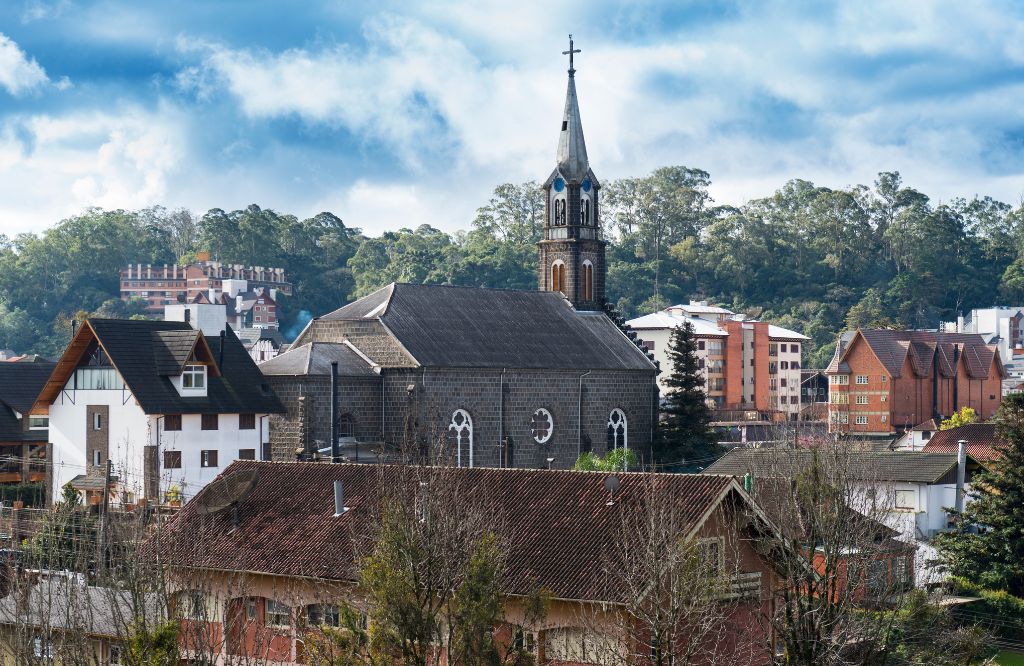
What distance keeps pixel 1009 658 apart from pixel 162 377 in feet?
110

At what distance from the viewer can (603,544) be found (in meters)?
32.7

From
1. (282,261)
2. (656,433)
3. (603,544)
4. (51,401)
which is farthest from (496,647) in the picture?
(282,261)

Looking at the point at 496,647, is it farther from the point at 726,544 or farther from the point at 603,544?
the point at 726,544

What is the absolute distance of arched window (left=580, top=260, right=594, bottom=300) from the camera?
88.4 metres

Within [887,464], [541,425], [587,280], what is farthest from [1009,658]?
[587,280]

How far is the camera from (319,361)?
71125 mm

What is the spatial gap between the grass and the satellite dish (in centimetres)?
1970

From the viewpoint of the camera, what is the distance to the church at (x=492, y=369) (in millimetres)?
70250

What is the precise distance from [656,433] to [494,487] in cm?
4885

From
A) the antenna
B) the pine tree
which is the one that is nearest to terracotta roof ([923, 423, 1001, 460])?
the pine tree

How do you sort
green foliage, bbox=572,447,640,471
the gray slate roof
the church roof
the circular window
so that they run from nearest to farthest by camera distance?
the gray slate roof
green foliage, bbox=572,447,640,471
the church roof
the circular window

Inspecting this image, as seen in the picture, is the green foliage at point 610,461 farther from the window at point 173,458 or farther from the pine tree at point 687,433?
the window at point 173,458

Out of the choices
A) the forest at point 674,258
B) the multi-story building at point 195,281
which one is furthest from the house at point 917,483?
the multi-story building at point 195,281

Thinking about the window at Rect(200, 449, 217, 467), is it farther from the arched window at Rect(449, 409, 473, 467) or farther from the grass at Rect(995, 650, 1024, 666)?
the grass at Rect(995, 650, 1024, 666)
